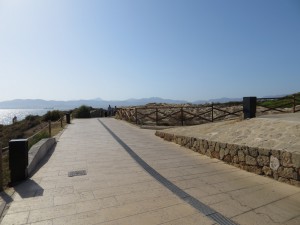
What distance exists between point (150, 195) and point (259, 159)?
9.69ft

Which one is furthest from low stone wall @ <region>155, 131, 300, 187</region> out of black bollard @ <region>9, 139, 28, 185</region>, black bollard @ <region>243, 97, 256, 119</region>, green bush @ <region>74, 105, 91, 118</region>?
green bush @ <region>74, 105, 91, 118</region>

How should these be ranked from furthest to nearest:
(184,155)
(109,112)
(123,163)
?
(109,112) < (184,155) < (123,163)

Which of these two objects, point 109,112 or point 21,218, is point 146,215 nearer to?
point 21,218

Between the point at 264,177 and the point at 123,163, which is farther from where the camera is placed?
the point at 123,163

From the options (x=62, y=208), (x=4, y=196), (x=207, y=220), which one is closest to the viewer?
(x=207, y=220)

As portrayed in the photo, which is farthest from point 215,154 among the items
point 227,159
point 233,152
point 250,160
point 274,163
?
point 274,163

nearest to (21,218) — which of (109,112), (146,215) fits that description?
(146,215)

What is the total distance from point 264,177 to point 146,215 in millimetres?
3331

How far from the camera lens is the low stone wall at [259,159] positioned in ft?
18.8

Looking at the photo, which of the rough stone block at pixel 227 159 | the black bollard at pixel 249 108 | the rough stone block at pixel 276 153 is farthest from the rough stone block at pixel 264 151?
the black bollard at pixel 249 108

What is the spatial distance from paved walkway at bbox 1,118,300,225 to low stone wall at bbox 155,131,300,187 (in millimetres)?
202

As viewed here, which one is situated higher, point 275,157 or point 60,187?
point 275,157

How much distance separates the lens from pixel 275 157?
6.14 metres

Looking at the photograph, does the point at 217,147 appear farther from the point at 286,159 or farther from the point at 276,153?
the point at 286,159
